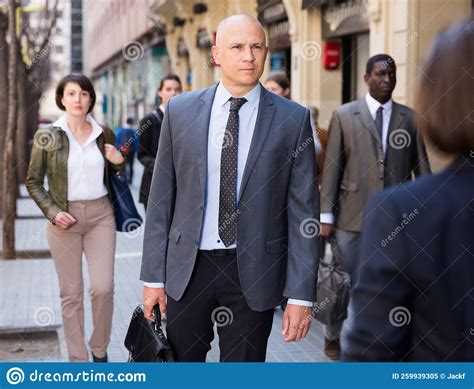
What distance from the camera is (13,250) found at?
35.8 ft

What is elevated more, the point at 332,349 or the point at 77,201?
the point at 77,201

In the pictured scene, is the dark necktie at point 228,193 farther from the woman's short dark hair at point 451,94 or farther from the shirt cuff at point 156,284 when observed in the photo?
the woman's short dark hair at point 451,94

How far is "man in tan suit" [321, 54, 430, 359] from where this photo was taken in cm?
579

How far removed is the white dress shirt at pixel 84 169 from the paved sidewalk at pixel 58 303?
1.28 m

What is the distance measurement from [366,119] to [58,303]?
12.2ft

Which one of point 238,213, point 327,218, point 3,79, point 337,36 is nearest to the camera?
point 238,213

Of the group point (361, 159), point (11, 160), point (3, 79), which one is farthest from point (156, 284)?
point (3, 79)

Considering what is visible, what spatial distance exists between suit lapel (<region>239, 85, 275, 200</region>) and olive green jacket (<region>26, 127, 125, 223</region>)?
2.02 meters

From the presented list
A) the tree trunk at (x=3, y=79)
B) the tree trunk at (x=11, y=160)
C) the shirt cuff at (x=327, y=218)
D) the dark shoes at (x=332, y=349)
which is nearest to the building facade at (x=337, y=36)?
the shirt cuff at (x=327, y=218)

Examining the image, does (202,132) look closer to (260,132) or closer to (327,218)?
(260,132)

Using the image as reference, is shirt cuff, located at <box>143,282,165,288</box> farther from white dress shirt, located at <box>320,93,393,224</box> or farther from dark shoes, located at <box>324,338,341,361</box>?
dark shoes, located at <box>324,338,341,361</box>

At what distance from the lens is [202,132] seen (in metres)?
3.54
